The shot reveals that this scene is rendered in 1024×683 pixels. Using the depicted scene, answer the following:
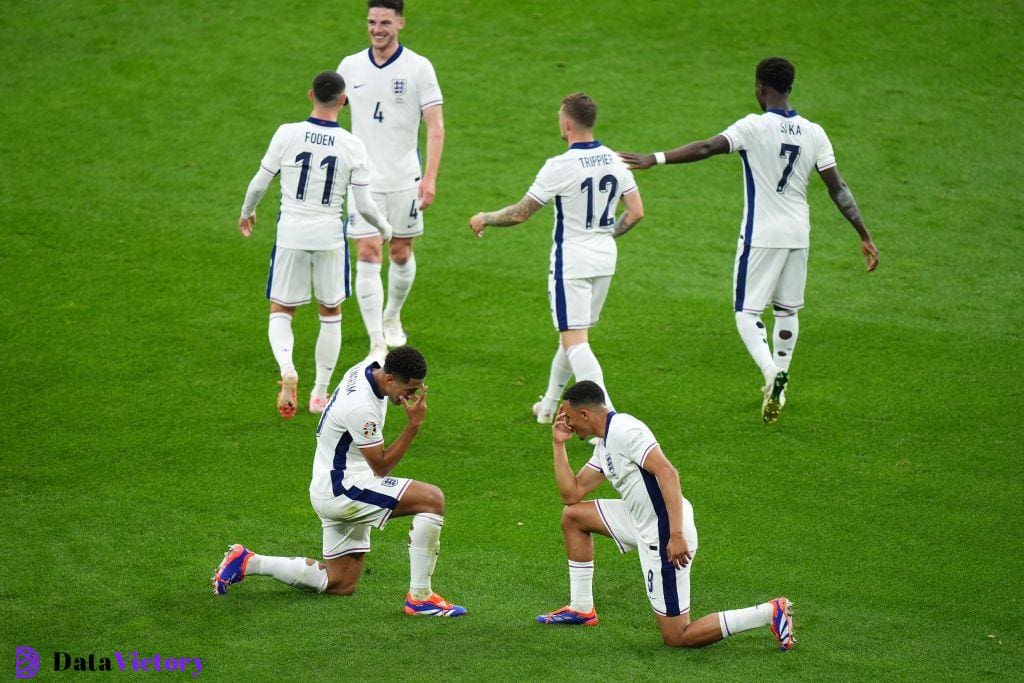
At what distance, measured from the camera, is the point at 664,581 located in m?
5.32

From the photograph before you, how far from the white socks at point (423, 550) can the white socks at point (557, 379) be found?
2135 mm

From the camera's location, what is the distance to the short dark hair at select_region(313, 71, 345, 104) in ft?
24.4

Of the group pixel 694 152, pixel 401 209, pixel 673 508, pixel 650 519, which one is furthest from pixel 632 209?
pixel 673 508

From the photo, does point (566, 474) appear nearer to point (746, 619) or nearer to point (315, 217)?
point (746, 619)

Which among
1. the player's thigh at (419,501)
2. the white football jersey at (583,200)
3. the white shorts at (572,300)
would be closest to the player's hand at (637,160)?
the white football jersey at (583,200)

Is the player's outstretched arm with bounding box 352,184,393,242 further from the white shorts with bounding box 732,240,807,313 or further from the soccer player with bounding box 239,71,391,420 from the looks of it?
the white shorts with bounding box 732,240,807,313

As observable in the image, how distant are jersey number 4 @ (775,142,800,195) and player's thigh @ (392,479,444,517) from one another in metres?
3.38

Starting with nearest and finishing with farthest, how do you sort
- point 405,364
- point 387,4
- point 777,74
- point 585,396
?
point 585,396, point 405,364, point 777,74, point 387,4

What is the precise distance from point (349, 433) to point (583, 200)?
2377 mm

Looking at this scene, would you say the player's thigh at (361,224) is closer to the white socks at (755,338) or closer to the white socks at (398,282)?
the white socks at (398,282)

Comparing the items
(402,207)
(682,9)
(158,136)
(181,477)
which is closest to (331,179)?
(402,207)

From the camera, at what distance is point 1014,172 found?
1184cm

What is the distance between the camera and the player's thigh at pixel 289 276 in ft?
25.4

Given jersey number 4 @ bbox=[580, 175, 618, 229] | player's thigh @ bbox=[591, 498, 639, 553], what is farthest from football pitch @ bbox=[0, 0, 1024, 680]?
jersey number 4 @ bbox=[580, 175, 618, 229]
